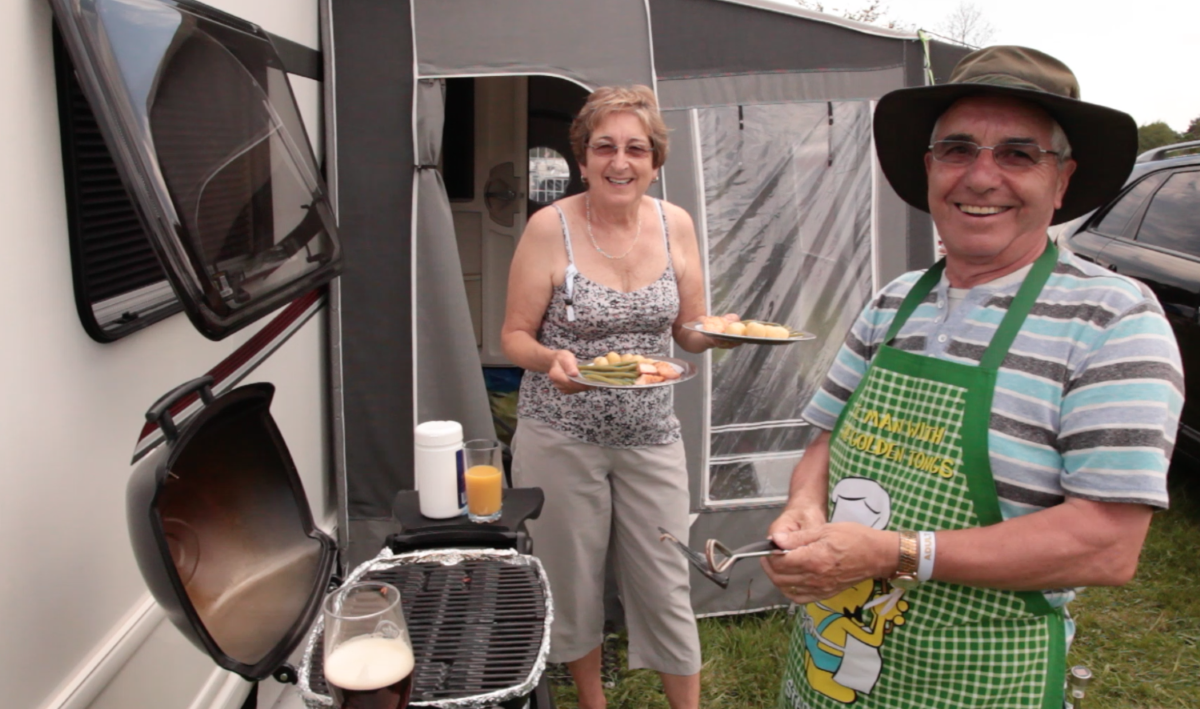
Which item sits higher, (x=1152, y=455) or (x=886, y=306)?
(x=886, y=306)

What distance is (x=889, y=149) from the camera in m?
1.79

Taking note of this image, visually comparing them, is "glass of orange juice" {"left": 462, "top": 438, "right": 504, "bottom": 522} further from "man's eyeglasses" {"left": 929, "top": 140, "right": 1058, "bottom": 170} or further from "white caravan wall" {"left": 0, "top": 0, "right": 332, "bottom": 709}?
"man's eyeglasses" {"left": 929, "top": 140, "right": 1058, "bottom": 170}

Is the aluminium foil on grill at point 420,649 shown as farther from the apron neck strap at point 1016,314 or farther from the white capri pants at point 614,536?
the apron neck strap at point 1016,314

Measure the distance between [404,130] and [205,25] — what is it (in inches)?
65.8

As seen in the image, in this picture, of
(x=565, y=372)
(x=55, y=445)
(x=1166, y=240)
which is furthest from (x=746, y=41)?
(x=1166, y=240)

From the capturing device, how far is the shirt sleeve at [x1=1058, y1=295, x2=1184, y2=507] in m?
1.23

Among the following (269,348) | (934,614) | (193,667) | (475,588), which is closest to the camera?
(934,614)

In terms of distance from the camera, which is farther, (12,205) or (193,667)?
(193,667)

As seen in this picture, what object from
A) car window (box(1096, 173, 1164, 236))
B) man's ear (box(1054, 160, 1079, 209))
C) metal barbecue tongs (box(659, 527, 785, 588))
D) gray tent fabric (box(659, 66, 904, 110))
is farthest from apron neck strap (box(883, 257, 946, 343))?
car window (box(1096, 173, 1164, 236))

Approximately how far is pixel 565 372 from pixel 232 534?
954 mm

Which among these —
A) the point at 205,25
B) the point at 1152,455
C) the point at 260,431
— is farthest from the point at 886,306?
the point at 205,25

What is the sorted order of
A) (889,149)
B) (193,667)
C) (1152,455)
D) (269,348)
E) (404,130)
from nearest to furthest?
1. (1152,455)
2. (889,149)
3. (193,667)
4. (269,348)
5. (404,130)

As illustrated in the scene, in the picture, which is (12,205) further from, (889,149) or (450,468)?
(889,149)

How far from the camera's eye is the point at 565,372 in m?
2.30
